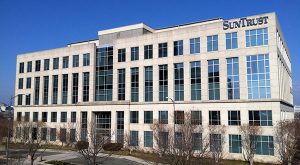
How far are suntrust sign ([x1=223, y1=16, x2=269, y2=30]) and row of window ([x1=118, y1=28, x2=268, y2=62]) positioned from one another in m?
1.14

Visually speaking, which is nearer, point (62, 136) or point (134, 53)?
point (134, 53)

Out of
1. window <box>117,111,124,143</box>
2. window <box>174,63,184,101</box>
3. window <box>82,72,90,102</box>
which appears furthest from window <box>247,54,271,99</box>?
window <box>82,72,90,102</box>

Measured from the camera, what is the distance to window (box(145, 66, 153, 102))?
58438 mm

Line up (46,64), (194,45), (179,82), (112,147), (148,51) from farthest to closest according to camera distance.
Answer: (46,64) < (148,51) < (112,147) < (179,82) < (194,45)

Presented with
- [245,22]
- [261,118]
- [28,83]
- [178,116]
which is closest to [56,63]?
[28,83]

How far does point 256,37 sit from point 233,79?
786cm

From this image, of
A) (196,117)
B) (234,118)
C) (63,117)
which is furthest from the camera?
(63,117)

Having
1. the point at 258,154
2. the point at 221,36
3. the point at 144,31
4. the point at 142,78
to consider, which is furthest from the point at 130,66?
the point at 258,154

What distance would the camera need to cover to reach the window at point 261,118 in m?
45.4

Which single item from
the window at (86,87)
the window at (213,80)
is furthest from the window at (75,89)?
the window at (213,80)

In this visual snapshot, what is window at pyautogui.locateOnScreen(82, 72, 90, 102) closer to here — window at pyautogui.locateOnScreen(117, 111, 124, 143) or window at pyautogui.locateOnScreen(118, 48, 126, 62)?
window at pyautogui.locateOnScreen(118, 48, 126, 62)

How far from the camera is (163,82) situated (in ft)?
187

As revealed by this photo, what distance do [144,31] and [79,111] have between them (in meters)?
23.0

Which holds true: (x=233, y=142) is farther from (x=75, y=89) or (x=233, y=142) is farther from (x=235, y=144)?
(x=75, y=89)
